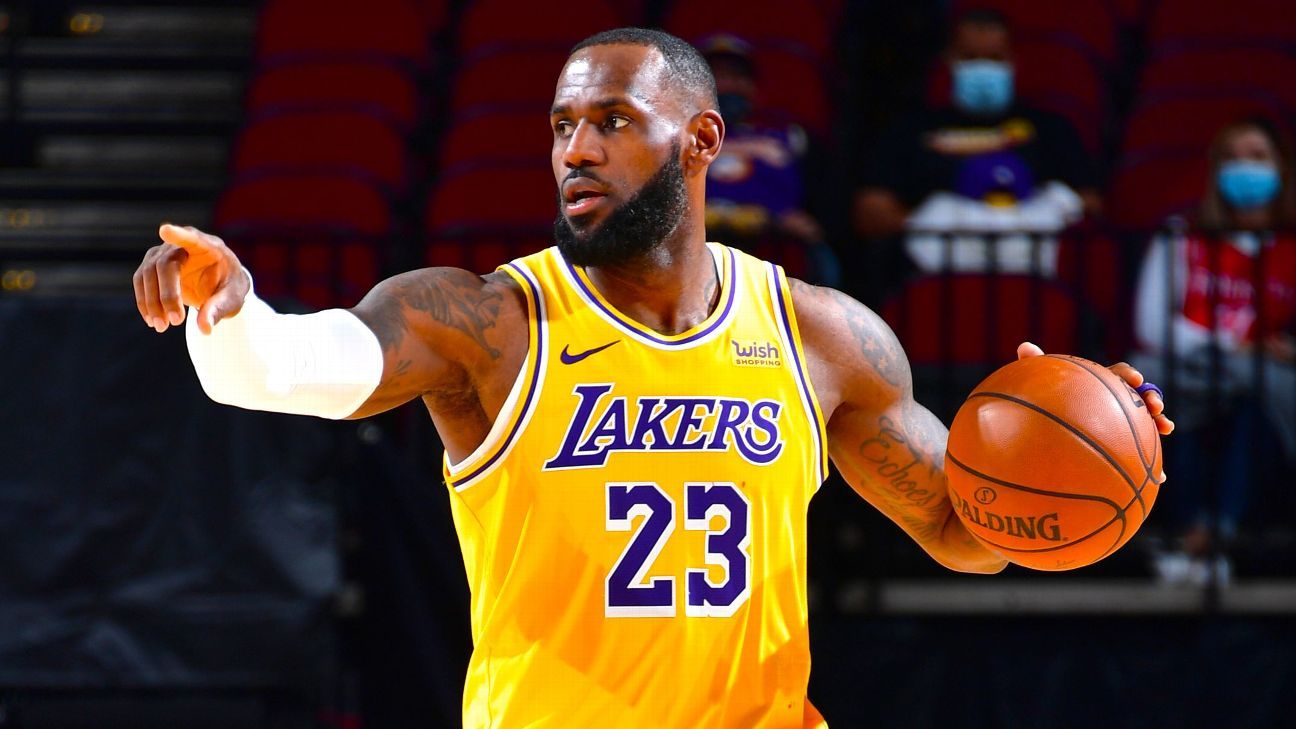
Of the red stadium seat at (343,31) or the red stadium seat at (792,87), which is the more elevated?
the red stadium seat at (343,31)

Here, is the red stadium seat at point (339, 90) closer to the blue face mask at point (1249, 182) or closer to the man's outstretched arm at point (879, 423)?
the blue face mask at point (1249, 182)

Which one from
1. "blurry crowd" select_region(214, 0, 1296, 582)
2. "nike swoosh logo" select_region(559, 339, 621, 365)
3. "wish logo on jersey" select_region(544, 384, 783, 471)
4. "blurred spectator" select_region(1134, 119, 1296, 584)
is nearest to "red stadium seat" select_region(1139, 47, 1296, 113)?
"blurry crowd" select_region(214, 0, 1296, 582)

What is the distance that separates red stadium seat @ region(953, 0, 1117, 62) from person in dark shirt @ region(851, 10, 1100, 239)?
88 centimetres

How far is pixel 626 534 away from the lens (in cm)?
306

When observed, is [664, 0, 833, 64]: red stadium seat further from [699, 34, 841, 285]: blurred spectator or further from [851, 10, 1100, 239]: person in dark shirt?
[699, 34, 841, 285]: blurred spectator

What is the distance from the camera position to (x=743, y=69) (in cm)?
643

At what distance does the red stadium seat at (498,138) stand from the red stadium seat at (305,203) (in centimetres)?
41

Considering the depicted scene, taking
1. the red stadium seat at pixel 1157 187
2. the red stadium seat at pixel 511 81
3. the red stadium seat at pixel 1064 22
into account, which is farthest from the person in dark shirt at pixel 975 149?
the red stadium seat at pixel 511 81

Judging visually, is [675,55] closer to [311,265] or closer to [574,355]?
[574,355]

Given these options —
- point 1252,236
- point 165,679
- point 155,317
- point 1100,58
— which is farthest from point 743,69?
point 155,317

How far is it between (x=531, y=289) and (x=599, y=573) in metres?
0.55

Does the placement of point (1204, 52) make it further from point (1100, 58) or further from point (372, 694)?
point (372, 694)

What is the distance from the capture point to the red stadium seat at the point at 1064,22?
26.3 ft

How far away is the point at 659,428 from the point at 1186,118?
208 inches
